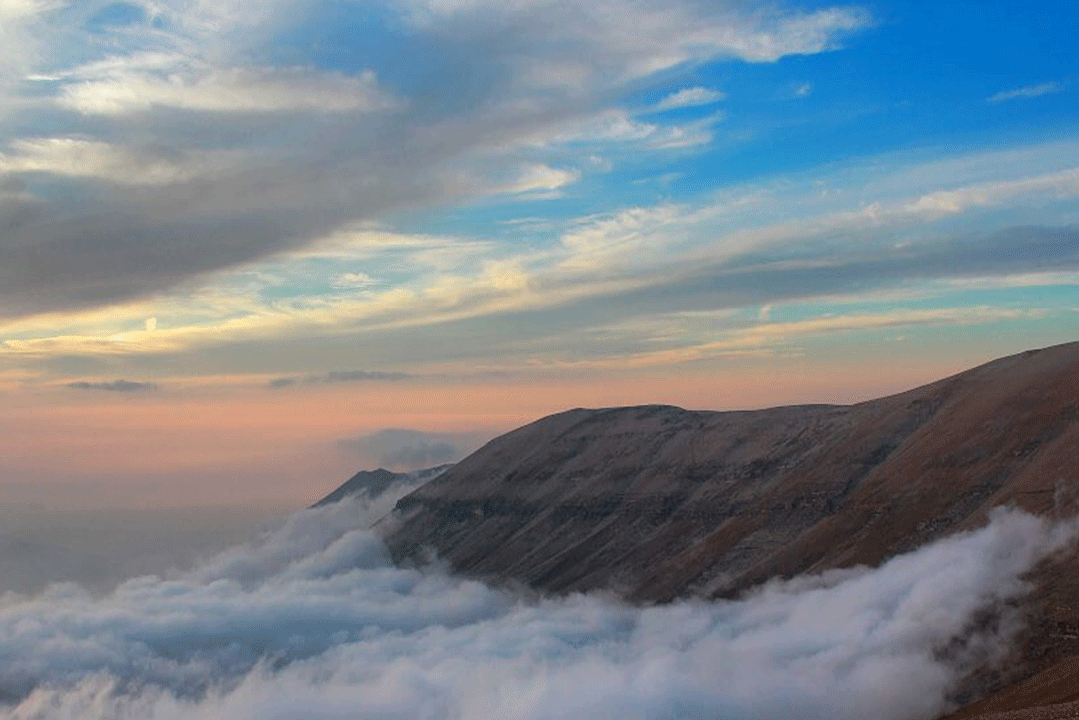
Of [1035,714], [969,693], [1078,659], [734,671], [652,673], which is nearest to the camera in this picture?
[1035,714]

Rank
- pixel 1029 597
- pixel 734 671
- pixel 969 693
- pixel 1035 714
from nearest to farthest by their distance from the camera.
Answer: pixel 1035 714 < pixel 969 693 < pixel 1029 597 < pixel 734 671

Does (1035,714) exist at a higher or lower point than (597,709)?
higher

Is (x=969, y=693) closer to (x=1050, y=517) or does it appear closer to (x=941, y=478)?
(x=1050, y=517)

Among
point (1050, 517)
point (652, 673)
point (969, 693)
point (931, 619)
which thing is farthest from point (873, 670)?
point (652, 673)

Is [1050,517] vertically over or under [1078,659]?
over

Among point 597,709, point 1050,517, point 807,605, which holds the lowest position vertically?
point 597,709

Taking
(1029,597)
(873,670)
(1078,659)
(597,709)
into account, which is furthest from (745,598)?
(1078,659)

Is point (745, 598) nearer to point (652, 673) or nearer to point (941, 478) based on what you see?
point (652, 673)

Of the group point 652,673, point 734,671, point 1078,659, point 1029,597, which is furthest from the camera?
point 652,673

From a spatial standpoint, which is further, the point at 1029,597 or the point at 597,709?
the point at 597,709
